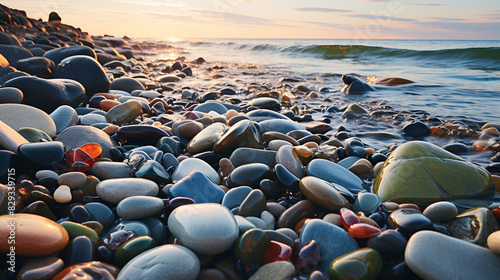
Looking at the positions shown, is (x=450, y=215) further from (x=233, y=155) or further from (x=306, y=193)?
(x=233, y=155)

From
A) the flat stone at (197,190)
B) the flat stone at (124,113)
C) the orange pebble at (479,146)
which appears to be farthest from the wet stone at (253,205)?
the orange pebble at (479,146)

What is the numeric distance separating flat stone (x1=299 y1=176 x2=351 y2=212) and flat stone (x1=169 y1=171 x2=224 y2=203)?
577 mm

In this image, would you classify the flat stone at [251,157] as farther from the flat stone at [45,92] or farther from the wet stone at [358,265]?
the flat stone at [45,92]

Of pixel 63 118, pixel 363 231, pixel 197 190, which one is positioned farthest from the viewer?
pixel 63 118

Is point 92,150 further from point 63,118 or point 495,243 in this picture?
point 495,243

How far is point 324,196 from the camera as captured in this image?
1.91 m

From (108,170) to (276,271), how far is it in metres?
1.44

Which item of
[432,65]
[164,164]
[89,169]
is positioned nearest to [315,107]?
[164,164]

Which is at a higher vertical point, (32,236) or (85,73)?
(85,73)

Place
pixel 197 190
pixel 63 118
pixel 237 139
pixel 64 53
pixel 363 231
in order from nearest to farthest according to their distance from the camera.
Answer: pixel 363 231
pixel 197 190
pixel 237 139
pixel 63 118
pixel 64 53

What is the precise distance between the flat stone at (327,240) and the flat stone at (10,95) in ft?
11.2

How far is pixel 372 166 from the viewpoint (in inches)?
112

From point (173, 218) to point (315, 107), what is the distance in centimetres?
445

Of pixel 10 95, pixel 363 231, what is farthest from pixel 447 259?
pixel 10 95
